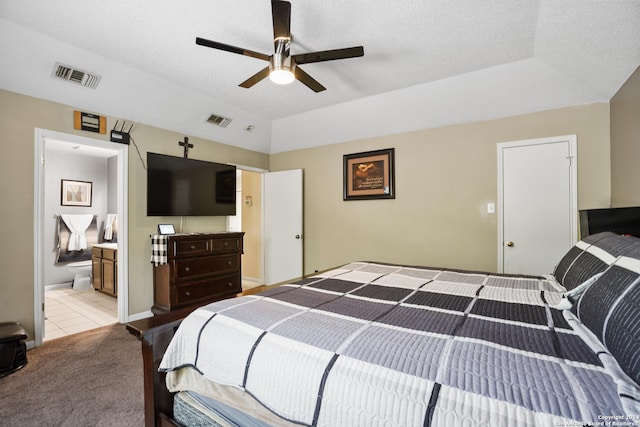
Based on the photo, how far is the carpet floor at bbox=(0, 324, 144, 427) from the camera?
1.74 meters

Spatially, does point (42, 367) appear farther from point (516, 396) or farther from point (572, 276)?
point (572, 276)

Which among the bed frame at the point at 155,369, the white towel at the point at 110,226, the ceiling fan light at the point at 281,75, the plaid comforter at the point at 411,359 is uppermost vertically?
the ceiling fan light at the point at 281,75

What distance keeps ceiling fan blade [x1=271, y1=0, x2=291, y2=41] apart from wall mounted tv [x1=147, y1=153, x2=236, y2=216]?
2.30 meters

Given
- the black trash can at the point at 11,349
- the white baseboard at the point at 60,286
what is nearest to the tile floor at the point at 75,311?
the white baseboard at the point at 60,286

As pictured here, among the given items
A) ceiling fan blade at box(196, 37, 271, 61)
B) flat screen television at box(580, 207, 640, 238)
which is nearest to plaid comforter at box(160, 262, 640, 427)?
flat screen television at box(580, 207, 640, 238)

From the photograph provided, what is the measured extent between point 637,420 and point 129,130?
13.6 ft

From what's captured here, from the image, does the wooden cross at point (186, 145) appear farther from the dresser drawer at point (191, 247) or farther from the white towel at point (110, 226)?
the white towel at point (110, 226)

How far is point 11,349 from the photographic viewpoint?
2195 mm

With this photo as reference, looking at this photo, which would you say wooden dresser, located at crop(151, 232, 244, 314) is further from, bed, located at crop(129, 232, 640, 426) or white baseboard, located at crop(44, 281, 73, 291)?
white baseboard, located at crop(44, 281, 73, 291)

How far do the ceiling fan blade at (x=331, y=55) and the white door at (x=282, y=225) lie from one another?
2.50 meters

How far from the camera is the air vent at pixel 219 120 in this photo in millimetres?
3891

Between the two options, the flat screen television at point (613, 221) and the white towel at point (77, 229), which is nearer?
the flat screen television at point (613, 221)

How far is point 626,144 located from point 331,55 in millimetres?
2584

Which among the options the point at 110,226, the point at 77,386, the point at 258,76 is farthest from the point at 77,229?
the point at 258,76
